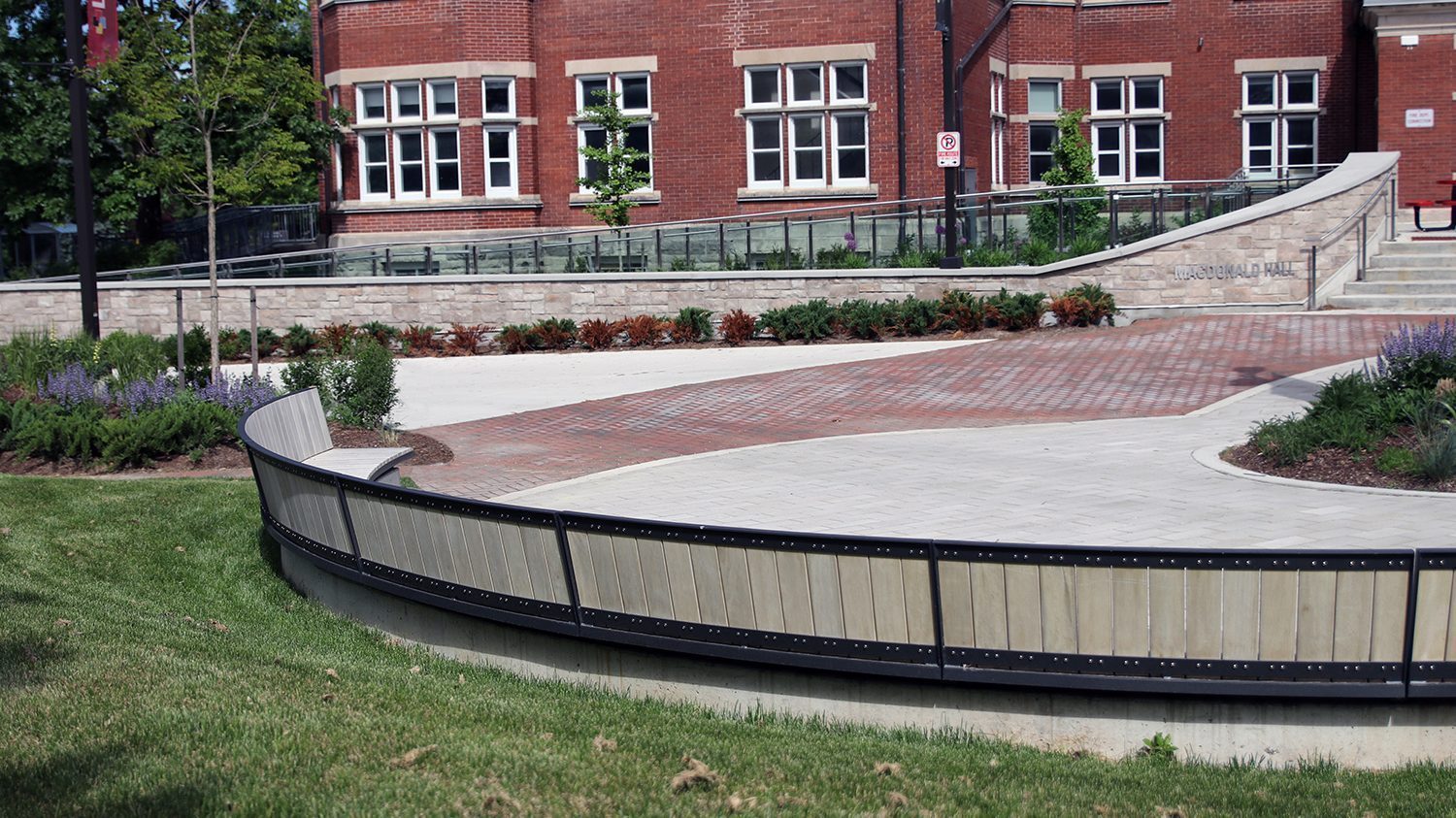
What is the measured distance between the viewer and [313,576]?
10555 millimetres

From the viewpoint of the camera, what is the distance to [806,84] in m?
30.5

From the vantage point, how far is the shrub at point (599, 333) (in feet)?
78.3

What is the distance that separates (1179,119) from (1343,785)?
29.9 m

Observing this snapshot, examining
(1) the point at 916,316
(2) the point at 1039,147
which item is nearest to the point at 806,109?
(2) the point at 1039,147

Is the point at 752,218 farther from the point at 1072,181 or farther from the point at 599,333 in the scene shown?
the point at 1072,181

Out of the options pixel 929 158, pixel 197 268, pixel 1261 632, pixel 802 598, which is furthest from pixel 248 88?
pixel 1261 632

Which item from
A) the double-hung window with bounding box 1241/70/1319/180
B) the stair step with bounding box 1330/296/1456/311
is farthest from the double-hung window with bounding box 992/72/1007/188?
the stair step with bounding box 1330/296/1456/311

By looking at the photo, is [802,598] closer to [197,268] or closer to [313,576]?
[313,576]

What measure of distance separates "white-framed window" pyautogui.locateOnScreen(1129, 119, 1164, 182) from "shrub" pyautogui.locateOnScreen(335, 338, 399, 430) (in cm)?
2310

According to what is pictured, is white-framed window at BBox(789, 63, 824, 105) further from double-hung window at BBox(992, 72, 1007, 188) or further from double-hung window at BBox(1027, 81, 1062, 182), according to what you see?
double-hung window at BBox(1027, 81, 1062, 182)

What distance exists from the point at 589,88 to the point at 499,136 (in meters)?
2.20

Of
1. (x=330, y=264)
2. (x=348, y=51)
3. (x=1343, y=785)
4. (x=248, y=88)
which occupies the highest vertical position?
(x=348, y=51)

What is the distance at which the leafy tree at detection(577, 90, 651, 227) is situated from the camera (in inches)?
1161

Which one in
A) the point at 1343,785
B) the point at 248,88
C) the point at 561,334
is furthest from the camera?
the point at 561,334
